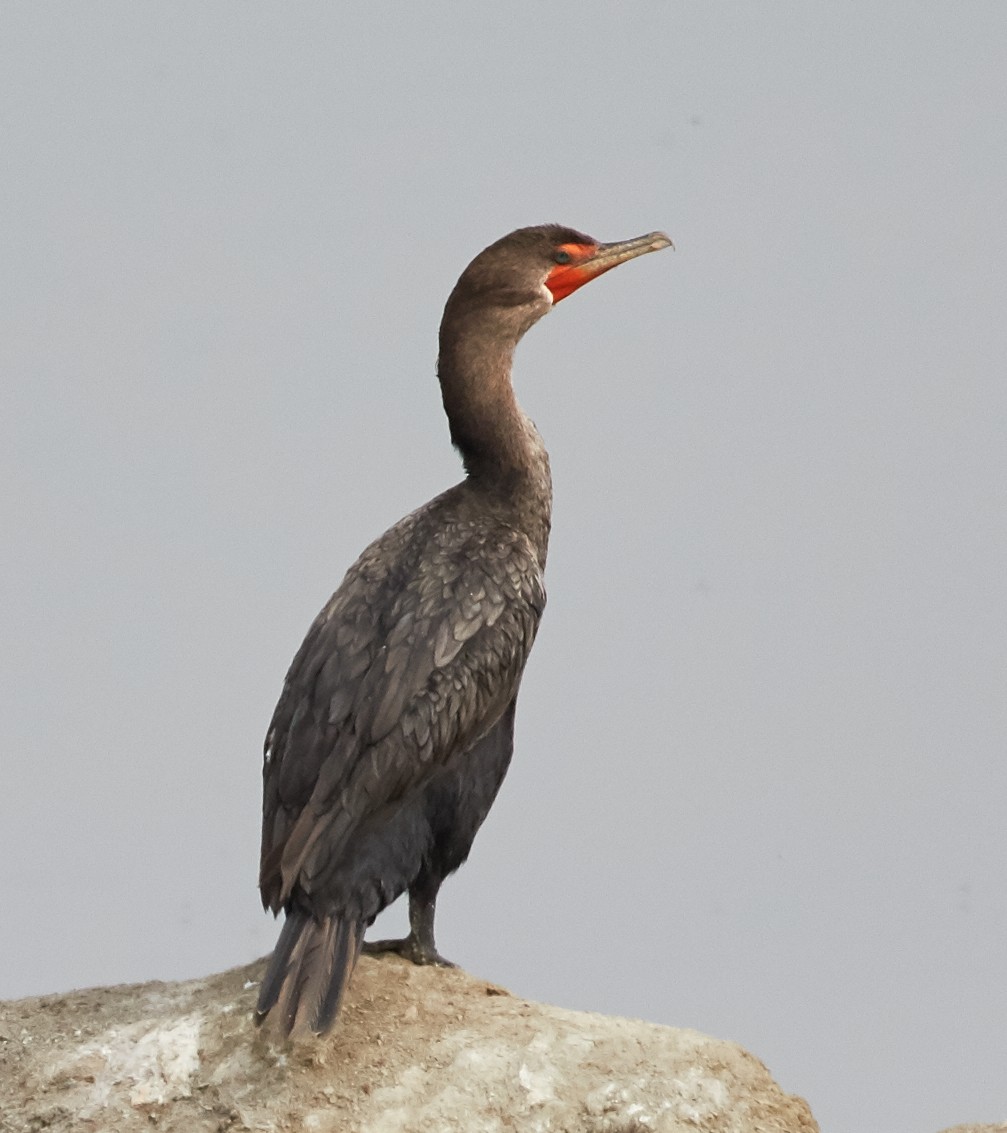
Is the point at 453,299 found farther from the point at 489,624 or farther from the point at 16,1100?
the point at 16,1100

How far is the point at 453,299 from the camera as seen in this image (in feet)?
28.6

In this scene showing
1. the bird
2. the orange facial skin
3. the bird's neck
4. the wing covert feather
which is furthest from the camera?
the orange facial skin

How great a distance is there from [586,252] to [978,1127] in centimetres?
407

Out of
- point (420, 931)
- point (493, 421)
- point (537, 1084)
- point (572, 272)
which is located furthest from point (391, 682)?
point (572, 272)

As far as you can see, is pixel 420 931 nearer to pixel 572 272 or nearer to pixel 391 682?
pixel 391 682

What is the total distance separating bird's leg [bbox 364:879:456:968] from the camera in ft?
26.3

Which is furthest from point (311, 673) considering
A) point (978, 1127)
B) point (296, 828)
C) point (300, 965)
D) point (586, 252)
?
point (978, 1127)

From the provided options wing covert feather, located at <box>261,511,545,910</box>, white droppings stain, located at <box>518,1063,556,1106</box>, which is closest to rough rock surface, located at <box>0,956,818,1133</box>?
white droppings stain, located at <box>518,1063,556,1106</box>

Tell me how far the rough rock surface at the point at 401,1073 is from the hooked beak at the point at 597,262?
9.80 ft

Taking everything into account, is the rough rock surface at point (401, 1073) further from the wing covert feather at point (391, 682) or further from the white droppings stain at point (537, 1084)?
the wing covert feather at point (391, 682)

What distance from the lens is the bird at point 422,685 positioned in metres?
7.49

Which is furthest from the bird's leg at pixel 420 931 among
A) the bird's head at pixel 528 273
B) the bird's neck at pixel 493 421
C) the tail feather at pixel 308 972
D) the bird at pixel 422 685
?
the bird's head at pixel 528 273

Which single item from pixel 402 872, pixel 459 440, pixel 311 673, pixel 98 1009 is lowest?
pixel 98 1009

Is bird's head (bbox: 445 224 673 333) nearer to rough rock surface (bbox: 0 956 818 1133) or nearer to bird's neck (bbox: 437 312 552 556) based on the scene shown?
bird's neck (bbox: 437 312 552 556)
